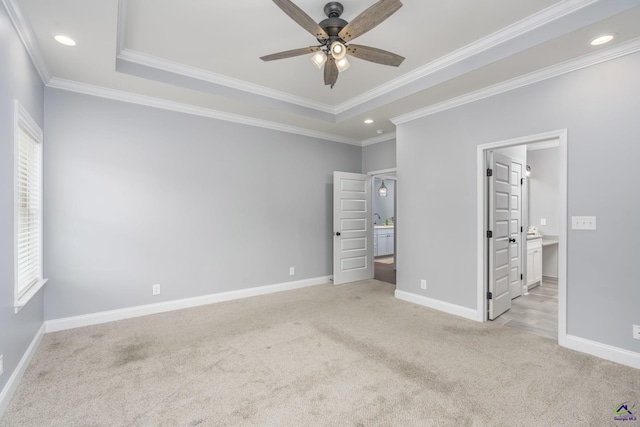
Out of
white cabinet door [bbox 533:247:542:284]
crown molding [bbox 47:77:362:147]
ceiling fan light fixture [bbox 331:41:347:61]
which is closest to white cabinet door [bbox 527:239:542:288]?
white cabinet door [bbox 533:247:542:284]

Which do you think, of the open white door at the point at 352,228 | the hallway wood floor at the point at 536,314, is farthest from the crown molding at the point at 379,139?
the hallway wood floor at the point at 536,314

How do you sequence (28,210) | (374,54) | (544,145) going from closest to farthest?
(374,54) < (28,210) < (544,145)

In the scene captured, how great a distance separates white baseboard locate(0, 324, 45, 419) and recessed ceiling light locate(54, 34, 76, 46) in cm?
259

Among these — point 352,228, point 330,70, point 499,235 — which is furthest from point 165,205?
point 499,235

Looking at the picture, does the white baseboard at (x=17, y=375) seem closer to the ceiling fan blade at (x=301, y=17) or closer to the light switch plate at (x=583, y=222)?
the ceiling fan blade at (x=301, y=17)

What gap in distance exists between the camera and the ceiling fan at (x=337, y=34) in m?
2.01

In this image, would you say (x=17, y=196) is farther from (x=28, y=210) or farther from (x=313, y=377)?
(x=313, y=377)

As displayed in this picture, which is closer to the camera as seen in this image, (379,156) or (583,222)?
(583,222)

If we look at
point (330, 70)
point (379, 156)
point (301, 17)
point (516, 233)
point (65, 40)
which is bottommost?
point (516, 233)

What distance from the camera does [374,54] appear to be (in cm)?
242

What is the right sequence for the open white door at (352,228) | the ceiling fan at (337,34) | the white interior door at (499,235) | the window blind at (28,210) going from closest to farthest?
1. the ceiling fan at (337,34)
2. the window blind at (28,210)
3. the white interior door at (499,235)
4. the open white door at (352,228)

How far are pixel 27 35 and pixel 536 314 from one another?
5897 millimetres

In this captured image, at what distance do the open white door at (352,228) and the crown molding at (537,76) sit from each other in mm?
1653

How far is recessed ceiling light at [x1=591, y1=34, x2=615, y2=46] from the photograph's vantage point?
94.0 inches
